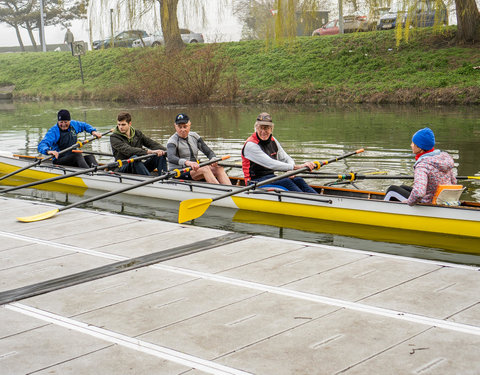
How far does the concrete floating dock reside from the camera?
4152 mm

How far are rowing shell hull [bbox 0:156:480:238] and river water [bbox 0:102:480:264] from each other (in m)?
0.22

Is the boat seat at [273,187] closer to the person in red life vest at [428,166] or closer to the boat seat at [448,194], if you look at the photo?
the person in red life vest at [428,166]

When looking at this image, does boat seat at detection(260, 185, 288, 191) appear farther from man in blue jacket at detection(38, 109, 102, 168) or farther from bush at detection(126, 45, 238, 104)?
bush at detection(126, 45, 238, 104)

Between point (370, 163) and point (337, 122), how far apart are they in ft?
27.2

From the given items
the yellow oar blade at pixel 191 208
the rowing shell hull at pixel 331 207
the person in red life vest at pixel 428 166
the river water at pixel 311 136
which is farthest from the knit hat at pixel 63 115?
the person in red life vest at pixel 428 166

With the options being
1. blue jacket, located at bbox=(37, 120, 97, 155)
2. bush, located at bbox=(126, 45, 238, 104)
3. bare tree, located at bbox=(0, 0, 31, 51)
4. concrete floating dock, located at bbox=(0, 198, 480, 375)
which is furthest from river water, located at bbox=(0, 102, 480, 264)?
bare tree, located at bbox=(0, 0, 31, 51)

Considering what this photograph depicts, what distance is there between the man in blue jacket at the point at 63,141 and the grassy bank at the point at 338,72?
1410 cm

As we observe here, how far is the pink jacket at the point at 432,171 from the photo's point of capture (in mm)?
7352

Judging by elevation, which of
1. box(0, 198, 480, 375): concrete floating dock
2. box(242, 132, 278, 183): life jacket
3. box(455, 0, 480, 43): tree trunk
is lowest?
box(0, 198, 480, 375): concrete floating dock

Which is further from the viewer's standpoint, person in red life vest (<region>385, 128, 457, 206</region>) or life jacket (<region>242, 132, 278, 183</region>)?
life jacket (<region>242, 132, 278, 183</region>)

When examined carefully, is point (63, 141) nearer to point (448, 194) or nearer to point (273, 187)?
point (273, 187)

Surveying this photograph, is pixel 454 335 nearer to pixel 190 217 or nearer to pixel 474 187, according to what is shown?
pixel 190 217

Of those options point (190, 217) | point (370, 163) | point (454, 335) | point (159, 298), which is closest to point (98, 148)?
point (370, 163)

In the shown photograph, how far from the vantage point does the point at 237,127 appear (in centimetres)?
2127
